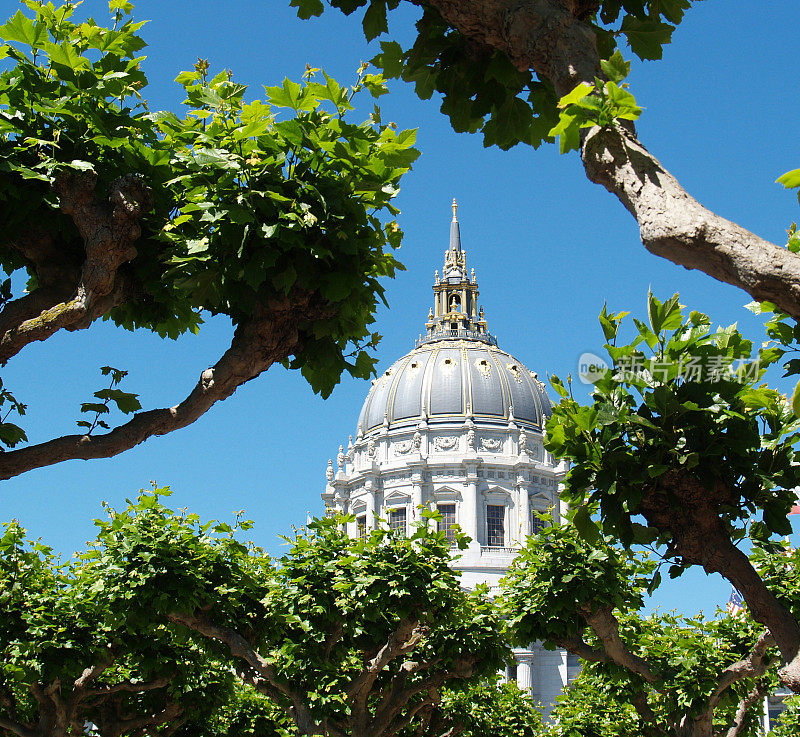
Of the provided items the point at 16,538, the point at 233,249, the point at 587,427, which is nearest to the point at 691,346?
the point at 587,427

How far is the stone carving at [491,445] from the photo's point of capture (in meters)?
73.6

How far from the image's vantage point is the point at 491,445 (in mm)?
73812

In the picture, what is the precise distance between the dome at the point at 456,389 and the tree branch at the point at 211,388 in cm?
6924

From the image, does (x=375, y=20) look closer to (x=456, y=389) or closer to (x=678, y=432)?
(x=678, y=432)

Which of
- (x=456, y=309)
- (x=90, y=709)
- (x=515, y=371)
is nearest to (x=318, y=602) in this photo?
(x=90, y=709)

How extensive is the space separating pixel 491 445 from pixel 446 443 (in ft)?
12.0

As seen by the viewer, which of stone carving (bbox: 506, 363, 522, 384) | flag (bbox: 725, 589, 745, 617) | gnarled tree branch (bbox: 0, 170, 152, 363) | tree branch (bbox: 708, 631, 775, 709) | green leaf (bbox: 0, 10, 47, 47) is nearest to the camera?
green leaf (bbox: 0, 10, 47, 47)

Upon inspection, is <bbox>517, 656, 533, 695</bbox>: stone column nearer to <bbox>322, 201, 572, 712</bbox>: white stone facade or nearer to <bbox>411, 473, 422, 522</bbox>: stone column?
<bbox>322, 201, 572, 712</bbox>: white stone facade

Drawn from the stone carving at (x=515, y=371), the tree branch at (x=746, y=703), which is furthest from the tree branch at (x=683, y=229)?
the stone carving at (x=515, y=371)

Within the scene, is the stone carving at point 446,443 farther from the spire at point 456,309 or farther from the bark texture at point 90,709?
the bark texture at point 90,709

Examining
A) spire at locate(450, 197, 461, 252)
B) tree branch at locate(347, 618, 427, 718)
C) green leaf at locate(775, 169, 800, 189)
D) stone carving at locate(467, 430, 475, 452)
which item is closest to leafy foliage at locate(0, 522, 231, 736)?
tree branch at locate(347, 618, 427, 718)

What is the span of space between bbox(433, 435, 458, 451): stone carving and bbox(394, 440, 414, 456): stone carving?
2057 millimetres

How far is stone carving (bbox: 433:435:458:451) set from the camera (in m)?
74.1

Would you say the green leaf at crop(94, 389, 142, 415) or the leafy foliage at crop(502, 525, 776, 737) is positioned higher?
the leafy foliage at crop(502, 525, 776, 737)
